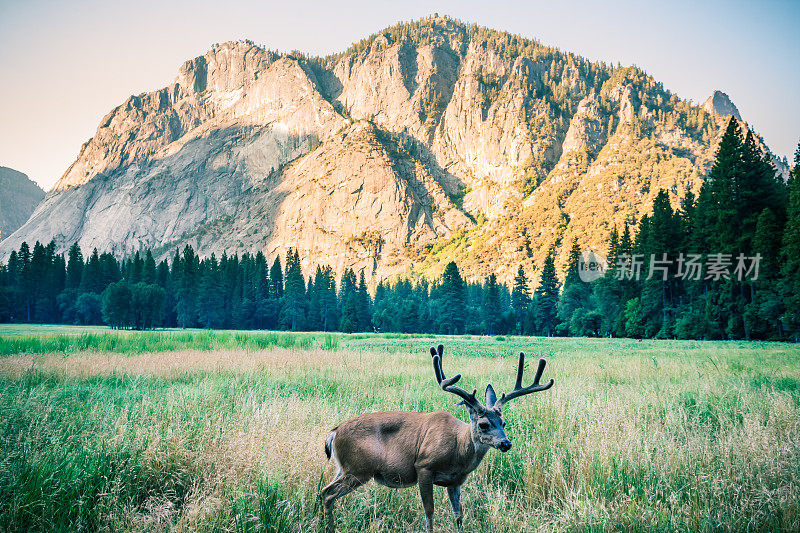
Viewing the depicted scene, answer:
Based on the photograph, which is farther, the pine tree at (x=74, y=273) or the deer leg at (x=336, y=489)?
the pine tree at (x=74, y=273)

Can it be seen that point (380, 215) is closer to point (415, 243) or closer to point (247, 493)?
point (415, 243)

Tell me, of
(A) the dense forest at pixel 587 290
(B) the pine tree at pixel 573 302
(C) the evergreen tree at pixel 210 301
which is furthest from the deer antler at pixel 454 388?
(C) the evergreen tree at pixel 210 301

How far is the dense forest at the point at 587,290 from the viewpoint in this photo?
3797cm

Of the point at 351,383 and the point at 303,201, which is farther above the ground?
the point at 303,201

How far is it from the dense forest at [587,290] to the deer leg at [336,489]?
1636 inches

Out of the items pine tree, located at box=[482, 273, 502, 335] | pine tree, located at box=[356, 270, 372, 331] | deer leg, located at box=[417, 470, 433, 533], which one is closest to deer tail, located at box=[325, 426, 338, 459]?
deer leg, located at box=[417, 470, 433, 533]

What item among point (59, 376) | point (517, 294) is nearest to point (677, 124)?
point (517, 294)

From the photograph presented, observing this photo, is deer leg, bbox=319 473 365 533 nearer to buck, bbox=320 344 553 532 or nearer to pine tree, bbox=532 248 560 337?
buck, bbox=320 344 553 532

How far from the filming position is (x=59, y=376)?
11.4 metres

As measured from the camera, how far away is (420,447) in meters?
3.86

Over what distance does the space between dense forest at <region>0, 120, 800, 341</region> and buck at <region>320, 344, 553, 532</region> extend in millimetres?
40908

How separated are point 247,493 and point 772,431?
24.3 ft

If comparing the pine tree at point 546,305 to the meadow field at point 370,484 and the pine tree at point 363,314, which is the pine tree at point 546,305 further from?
the meadow field at point 370,484

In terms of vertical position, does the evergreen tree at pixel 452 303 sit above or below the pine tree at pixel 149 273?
below
